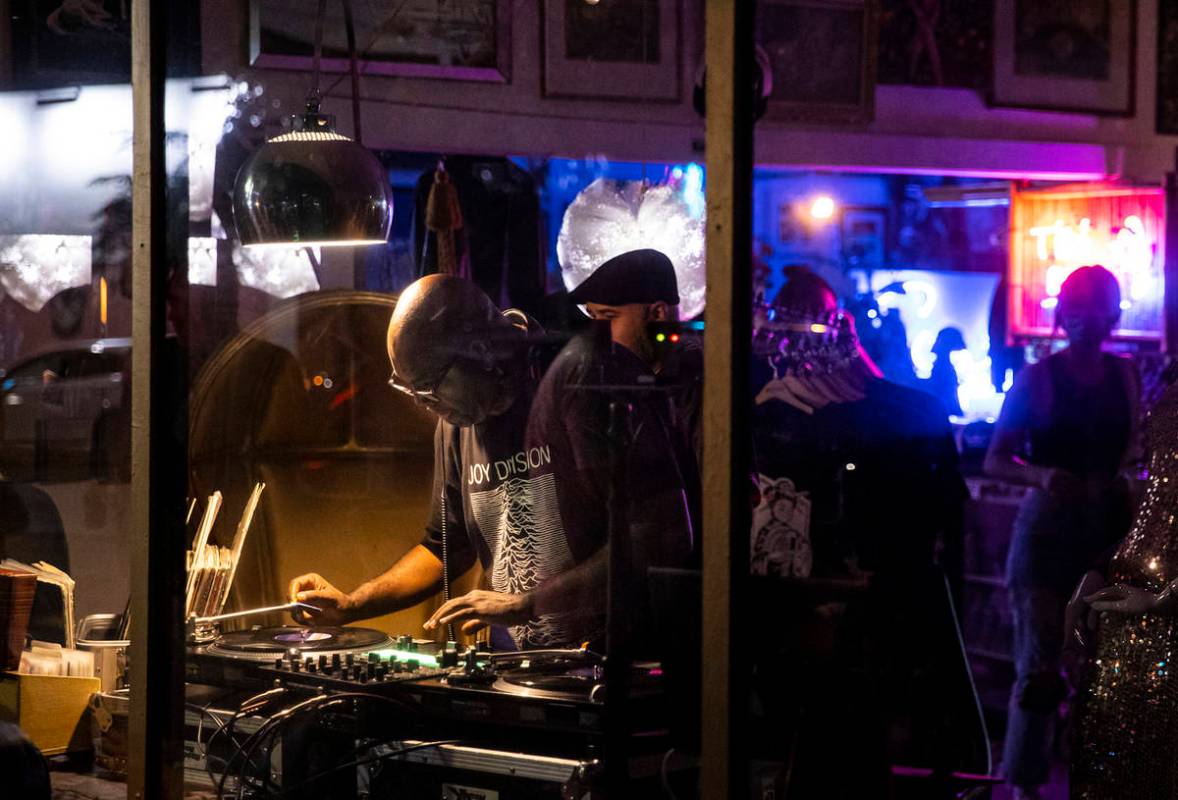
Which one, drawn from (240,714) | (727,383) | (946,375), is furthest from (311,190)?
(946,375)

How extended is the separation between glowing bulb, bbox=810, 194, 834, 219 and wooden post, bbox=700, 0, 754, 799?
8.09 ft

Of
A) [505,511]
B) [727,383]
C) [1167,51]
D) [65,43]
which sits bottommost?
[505,511]

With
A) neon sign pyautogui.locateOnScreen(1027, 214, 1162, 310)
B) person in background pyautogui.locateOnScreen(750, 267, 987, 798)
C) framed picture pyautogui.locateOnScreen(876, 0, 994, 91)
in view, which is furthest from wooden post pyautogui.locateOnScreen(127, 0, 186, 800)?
neon sign pyautogui.locateOnScreen(1027, 214, 1162, 310)

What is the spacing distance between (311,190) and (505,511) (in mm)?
851

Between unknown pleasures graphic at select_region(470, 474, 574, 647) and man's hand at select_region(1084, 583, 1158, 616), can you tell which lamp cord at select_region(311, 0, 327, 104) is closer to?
unknown pleasures graphic at select_region(470, 474, 574, 647)

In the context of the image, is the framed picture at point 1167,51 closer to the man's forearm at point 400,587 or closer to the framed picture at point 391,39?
the framed picture at point 391,39

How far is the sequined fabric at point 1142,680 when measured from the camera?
7.43 ft

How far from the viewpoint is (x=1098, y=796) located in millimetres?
2352

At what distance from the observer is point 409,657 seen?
2.71 m

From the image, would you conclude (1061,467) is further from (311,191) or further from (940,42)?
(311,191)

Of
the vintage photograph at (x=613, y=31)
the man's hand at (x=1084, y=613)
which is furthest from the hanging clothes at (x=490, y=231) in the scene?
the man's hand at (x=1084, y=613)

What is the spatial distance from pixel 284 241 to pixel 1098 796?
2038mm

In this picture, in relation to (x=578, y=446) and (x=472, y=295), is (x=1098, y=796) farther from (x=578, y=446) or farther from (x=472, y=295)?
(x=472, y=295)

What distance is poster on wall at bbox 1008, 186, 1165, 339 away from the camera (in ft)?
16.9
